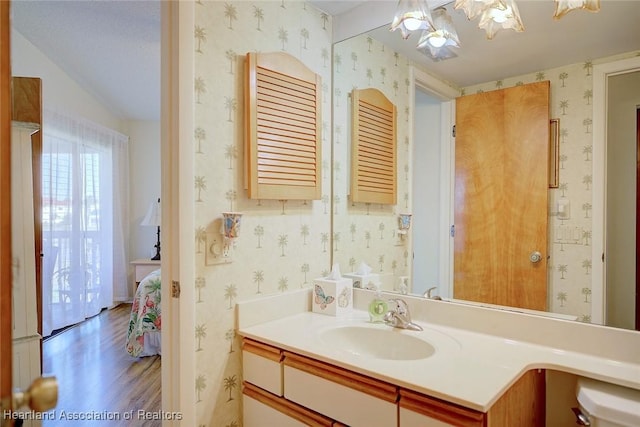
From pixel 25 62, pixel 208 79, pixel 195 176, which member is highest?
pixel 25 62

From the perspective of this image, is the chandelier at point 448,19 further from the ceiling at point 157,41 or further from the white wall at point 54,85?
the white wall at point 54,85

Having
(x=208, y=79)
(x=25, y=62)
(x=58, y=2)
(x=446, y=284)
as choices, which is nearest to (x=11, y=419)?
(x=208, y=79)

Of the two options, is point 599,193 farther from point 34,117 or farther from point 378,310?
point 34,117

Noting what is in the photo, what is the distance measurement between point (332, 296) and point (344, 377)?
58cm

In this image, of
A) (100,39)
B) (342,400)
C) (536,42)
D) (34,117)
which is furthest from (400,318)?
(100,39)

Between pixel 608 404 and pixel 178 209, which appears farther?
pixel 178 209

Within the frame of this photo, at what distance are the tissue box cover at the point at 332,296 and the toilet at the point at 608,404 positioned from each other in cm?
93

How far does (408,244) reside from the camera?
1801mm

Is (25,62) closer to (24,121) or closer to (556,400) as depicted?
(24,121)

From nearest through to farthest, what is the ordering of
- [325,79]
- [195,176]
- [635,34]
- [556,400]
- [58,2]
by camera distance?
[635,34]
[556,400]
[195,176]
[325,79]
[58,2]

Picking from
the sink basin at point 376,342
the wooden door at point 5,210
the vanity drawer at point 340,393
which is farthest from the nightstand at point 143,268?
the wooden door at point 5,210

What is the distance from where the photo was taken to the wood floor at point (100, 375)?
7.69ft

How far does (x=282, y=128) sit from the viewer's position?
166 cm

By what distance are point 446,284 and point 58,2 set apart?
115 inches
